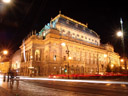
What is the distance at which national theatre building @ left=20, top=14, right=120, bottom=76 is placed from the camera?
53.4 meters

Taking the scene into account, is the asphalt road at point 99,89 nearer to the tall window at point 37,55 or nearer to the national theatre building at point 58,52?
the national theatre building at point 58,52

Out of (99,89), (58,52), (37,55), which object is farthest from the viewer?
(37,55)

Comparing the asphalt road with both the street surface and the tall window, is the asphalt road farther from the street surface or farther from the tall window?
the tall window

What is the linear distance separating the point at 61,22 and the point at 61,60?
20.3 m

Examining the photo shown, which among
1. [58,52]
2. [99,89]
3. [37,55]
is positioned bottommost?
[99,89]

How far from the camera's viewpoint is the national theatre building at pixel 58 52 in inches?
2101

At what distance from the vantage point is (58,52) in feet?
184

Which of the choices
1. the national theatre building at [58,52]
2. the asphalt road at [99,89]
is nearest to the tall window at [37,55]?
the national theatre building at [58,52]

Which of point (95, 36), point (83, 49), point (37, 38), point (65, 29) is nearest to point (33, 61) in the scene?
point (37, 38)

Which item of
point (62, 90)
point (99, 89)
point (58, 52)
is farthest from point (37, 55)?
point (99, 89)

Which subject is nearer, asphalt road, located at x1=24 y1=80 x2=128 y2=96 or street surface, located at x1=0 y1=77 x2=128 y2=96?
street surface, located at x1=0 y1=77 x2=128 y2=96

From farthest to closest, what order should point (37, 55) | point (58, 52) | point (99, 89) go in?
point (37, 55) → point (58, 52) → point (99, 89)

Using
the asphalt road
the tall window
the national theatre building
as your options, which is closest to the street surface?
the asphalt road

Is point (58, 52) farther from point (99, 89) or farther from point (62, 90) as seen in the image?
point (62, 90)
